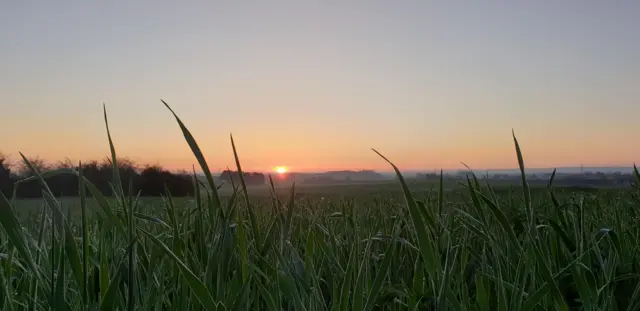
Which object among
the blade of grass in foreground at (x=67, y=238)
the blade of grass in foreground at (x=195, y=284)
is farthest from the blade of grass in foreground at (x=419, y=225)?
the blade of grass in foreground at (x=67, y=238)

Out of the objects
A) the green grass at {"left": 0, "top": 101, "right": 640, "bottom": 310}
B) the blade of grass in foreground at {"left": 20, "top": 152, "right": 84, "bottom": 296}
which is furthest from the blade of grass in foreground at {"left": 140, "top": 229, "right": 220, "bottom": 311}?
the blade of grass in foreground at {"left": 20, "top": 152, "right": 84, "bottom": 296}

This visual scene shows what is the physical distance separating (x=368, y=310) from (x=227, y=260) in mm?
215

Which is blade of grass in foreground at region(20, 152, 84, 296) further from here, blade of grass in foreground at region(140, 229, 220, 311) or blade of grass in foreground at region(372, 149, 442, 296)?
blade of grass in foreground at region(372, 149, 442, 296)

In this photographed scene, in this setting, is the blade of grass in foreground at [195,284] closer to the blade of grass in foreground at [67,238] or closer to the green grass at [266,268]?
the green grass at [266,268]

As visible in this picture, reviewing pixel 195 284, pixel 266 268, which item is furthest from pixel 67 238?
Answer: pixel 266 268

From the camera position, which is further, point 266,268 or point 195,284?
point 266,268

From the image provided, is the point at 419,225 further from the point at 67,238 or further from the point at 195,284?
the point at 67,238

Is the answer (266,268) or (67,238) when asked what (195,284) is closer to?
(67,238)

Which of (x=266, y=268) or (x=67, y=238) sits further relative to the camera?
(x=266, y=268)

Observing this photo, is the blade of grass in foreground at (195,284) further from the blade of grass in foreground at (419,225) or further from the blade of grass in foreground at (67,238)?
the blade of grass in foreground at (419,225)

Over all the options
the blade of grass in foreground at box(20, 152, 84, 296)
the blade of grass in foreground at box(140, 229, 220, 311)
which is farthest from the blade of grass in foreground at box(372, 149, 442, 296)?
the blade of grass in foreground at box(20, 152, 84, 296)

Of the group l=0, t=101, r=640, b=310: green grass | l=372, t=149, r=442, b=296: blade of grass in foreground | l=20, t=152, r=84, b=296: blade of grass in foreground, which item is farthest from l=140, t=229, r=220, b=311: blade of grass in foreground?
l=372, t=149, r=442, b=296: blade of grass in foreground

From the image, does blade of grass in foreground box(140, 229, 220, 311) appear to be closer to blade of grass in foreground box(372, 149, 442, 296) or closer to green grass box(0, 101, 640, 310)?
green grass box(0, 101, 640, 310)

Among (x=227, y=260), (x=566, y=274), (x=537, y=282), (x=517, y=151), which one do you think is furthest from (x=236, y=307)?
(x=566, y=274)
